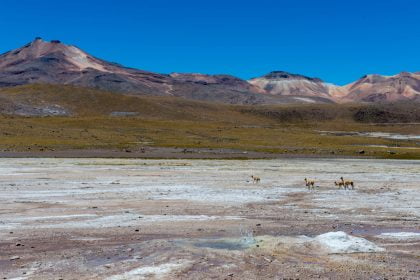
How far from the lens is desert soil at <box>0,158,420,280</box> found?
13477 mm

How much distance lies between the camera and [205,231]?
736 inches

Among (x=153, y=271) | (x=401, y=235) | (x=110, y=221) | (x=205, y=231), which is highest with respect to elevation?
(x=110, y=221)

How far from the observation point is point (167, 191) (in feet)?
104

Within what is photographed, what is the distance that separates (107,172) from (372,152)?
50643 millimetres

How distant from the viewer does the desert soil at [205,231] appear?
13.5m

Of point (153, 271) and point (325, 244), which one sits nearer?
point (153, 271)

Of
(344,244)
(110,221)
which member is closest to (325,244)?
(344,244)

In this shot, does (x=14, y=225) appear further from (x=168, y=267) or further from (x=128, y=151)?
(x=128, y=151)

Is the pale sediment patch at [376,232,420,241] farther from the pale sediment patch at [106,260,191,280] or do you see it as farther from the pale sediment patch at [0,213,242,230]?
the pale sediment patch at [106,260,191,280]

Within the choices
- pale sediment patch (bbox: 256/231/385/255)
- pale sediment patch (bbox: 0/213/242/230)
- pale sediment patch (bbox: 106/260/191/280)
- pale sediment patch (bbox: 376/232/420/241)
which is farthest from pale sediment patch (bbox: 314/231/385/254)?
pale sediment patch (bbox: 0/213/242/230)

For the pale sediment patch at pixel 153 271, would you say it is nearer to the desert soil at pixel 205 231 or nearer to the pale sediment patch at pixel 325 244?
the desert soil at pixel 205 231

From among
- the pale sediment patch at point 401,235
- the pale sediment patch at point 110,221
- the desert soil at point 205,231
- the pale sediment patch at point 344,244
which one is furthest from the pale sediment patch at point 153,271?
the pale sediment patch at point 401,235

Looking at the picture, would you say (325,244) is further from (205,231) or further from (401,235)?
(205,231)

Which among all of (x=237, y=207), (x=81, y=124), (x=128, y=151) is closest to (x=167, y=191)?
(x=237, y=207)
